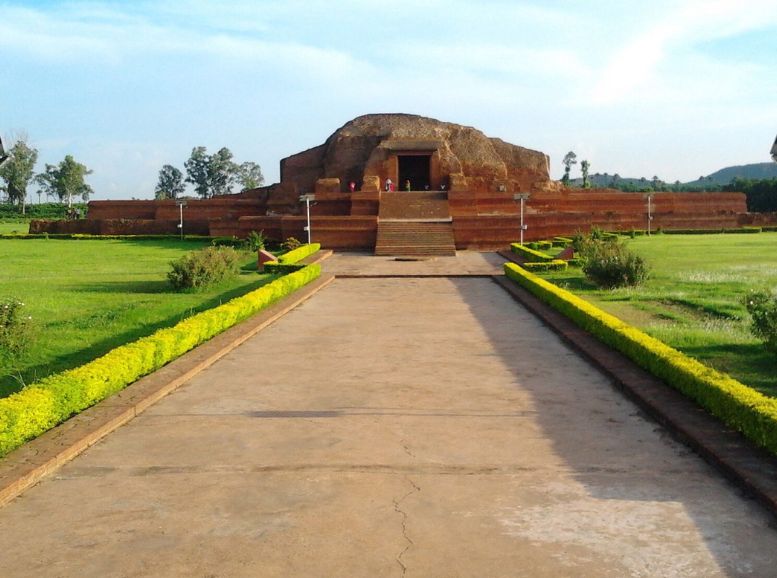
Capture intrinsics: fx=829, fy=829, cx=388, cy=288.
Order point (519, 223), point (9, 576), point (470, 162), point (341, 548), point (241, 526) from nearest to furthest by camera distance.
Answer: point (9, 576) → point (341, 548) → point (241, 526) → point (519, 223) → point (470, 162)

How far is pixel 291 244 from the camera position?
2517cm

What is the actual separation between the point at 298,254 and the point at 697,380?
15551 mm

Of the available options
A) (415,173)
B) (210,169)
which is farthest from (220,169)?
(415,173)

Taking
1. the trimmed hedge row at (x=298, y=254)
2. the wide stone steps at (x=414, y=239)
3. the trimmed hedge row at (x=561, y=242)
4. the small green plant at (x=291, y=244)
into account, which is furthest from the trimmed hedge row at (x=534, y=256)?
the small green plant at (x=291, y=244)

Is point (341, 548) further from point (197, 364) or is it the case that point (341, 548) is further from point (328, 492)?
point (197, 364)

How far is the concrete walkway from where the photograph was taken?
11.6ft

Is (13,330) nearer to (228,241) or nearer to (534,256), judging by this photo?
(534,256)

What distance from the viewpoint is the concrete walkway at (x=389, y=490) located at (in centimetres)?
354

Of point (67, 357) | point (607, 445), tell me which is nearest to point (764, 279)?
point (607, 445)

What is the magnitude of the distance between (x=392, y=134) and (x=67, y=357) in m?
29.6

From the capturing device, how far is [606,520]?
3955 mm

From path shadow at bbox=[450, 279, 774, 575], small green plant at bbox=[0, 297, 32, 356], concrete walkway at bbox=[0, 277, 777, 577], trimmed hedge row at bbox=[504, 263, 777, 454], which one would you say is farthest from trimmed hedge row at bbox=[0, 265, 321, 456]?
trimmed hedge row at bbox=[504, 263, 777, 454]

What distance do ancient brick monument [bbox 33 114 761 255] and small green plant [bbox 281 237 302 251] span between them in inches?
81.1

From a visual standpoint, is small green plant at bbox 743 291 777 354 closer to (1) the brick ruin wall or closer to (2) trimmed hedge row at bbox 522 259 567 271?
(2) trimmed hedge row at bbox 522 259 567 271
